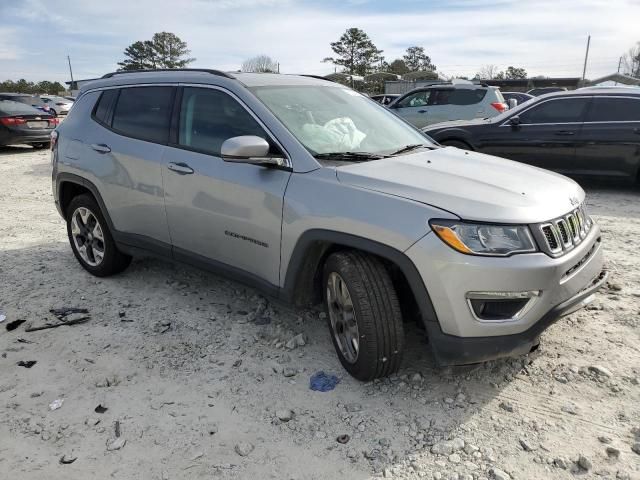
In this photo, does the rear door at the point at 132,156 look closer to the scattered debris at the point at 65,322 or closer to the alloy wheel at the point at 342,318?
the scattered debris at the point at 65,322

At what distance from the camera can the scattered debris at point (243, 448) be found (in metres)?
2.50

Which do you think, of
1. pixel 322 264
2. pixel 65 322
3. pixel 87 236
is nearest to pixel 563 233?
pixel 322 264

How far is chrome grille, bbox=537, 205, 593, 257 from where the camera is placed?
8.45 feet

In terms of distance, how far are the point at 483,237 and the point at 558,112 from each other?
6694 mm

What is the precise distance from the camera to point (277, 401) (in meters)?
2.90

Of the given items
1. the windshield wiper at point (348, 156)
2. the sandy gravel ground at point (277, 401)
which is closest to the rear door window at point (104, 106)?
the sandy gravel ground at point (277, 401)

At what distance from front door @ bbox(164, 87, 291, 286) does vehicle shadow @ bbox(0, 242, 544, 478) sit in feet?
1.07

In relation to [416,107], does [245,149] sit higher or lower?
higher

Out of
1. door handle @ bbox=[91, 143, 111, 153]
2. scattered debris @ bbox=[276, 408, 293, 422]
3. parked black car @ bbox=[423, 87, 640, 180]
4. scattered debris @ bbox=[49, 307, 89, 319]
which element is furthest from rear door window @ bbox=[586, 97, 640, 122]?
scattered debris @ bbox=[49, 307, 89, 319]

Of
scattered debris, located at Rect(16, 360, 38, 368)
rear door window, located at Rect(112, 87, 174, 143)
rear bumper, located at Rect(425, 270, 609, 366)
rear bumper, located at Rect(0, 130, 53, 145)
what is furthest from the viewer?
rear bumper, located at Rect(0, 130, 53, 145)

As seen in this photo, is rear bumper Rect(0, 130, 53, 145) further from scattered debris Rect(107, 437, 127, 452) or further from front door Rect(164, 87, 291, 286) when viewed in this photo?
scattered debris Rect(107, 437, 127, 452)

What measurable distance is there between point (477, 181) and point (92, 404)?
2462mm

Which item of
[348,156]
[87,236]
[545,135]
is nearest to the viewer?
[348,156]

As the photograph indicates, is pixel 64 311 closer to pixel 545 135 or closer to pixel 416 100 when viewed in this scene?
pixel 545 135
